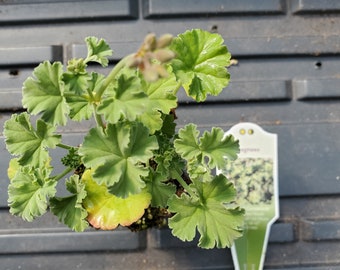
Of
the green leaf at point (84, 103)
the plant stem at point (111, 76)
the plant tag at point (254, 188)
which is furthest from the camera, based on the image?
the plant tag at point (254, 188)

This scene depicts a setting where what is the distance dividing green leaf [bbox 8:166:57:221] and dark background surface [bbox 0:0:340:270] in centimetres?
27

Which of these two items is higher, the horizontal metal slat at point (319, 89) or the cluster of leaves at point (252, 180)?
the horizontal metal slat at point (319, 89)

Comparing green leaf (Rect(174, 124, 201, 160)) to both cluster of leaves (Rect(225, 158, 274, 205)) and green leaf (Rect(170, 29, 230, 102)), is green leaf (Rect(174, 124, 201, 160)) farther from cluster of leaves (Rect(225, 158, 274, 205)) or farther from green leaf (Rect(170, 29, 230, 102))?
cluster of leaves (Rect(225, 158, 274, 205))

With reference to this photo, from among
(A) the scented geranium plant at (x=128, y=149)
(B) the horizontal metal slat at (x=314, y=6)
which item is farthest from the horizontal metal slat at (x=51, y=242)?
(B) the horizontal metal slat at (x=314, y=6)

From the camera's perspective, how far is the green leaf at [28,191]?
924 mm

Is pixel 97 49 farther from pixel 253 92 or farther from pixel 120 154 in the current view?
pixel 253 92

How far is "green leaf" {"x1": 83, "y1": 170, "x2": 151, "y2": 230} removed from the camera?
963 millimetres

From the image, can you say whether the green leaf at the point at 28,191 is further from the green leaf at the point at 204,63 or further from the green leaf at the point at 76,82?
the green leaf at the point at 204,63

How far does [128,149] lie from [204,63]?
0.70 feet

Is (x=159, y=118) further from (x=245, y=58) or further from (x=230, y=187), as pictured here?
(x=245, y=58)

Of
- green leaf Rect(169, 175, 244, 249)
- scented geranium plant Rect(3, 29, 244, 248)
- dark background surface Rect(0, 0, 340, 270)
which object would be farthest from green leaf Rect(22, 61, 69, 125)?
dark background surface Rect(0, 0, 340, 270)

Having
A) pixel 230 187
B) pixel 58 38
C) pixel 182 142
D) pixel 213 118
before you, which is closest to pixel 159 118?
pixel 182 142

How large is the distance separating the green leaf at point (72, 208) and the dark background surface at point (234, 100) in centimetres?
26

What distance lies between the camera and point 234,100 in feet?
4.02
